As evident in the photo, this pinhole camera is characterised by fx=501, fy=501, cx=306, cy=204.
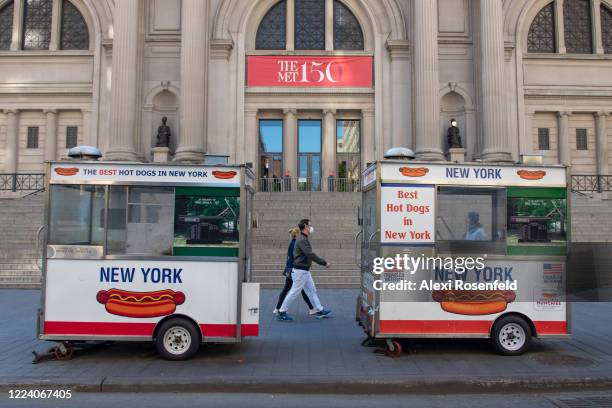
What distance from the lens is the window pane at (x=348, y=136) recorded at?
2728 centimetres

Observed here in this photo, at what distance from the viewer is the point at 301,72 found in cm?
→ 2656

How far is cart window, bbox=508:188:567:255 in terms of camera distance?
24.8 ft

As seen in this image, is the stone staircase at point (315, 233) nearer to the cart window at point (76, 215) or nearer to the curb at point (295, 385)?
the curb at point (295, 385)

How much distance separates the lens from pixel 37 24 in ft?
92.3

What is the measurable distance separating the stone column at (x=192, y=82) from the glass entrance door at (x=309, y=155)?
18.0 feet

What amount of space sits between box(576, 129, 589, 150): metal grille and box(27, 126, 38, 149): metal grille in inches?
1170

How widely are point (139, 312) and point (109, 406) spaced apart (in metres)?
1.76

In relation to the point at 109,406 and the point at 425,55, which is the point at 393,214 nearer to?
the point at 109,406

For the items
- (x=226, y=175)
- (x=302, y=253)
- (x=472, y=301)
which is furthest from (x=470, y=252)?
(x=226, y=175)

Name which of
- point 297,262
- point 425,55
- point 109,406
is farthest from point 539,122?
point 109,406

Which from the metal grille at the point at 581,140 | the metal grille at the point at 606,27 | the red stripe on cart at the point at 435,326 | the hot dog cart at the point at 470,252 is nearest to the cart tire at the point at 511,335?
the hot dog cart at the point at 470,252

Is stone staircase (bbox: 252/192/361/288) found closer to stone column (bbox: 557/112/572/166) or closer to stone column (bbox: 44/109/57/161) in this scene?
stone column (bbox: 557/112/572/166)

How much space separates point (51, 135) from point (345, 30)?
1700 cm

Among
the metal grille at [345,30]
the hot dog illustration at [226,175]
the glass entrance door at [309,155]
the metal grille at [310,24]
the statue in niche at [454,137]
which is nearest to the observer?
the hot dog illustration at [226,175]
